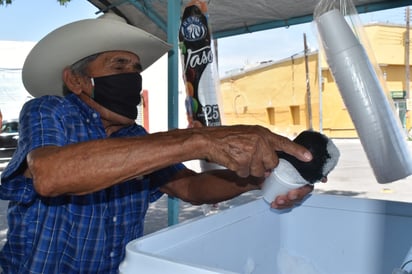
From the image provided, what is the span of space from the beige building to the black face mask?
1741 cm

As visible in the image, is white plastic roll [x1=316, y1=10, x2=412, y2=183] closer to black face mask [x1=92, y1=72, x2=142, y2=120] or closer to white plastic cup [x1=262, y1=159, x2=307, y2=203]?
white plastic cup [x1=262, y1=159, x2=307, y2=203]

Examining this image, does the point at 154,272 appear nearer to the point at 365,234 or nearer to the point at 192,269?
the point at 192,269

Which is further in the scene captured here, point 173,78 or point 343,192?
point 343,192

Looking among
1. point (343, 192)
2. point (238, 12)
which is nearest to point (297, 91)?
point (343, 192)

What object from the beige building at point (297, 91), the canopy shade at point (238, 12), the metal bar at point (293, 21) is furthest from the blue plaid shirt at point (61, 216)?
the beige building at point (297, 91)

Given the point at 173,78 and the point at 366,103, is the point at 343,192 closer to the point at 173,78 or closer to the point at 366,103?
the point at 173,78

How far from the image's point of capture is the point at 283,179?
1.19 m

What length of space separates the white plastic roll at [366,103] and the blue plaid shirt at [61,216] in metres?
0.93

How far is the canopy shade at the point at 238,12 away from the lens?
3.06 m

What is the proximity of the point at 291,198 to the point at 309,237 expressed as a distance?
18cm

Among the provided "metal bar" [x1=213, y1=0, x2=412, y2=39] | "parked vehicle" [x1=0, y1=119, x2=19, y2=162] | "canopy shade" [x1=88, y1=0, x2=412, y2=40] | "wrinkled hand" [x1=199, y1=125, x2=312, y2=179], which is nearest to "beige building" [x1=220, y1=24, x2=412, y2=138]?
"parked vehicle" [x1=0, y1=119, x2=19, y2=162]

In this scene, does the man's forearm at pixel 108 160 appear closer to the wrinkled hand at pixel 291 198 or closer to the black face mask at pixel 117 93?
the wrinkled hand at pixel 291 198

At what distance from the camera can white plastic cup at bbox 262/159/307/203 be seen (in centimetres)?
117

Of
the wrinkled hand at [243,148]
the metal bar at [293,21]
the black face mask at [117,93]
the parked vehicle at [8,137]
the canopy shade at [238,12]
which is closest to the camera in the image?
the wrinkled hand at [243,148]
